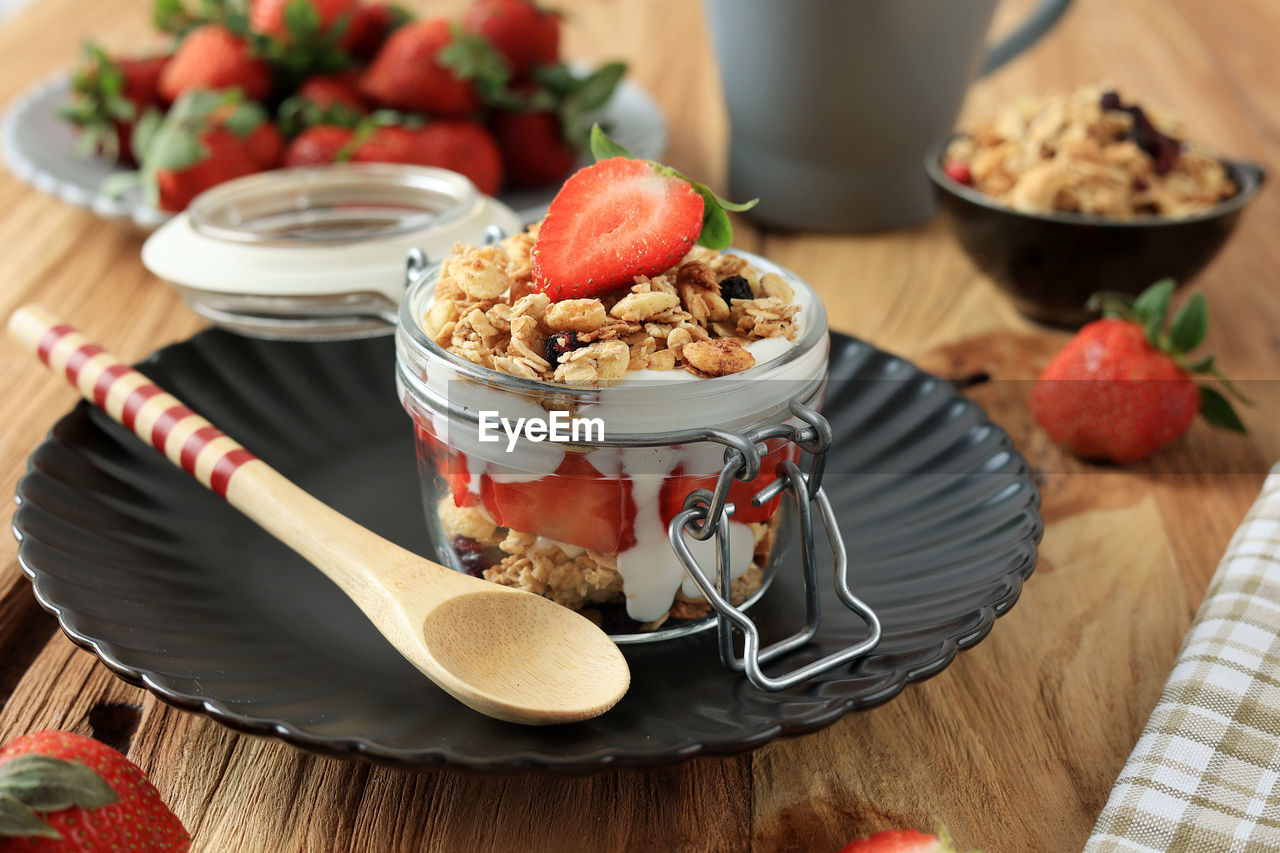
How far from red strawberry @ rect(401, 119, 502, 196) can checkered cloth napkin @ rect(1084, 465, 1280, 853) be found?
975 mm

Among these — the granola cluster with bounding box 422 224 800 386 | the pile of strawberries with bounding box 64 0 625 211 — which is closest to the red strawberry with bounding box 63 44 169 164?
the pile of strawberries with bounding box 64 0 625 211

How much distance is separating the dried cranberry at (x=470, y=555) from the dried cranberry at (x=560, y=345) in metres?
0.15

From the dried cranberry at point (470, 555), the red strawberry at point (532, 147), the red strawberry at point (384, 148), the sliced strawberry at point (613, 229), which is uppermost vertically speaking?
the sliced strawberry at point (613, 229)

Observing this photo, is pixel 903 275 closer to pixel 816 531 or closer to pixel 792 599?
pixel 816 531

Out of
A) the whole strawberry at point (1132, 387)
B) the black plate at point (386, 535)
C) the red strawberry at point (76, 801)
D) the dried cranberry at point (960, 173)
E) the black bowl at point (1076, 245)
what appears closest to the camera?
the red strawberry at point (76, 801)

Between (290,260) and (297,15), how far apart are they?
1.79 ft

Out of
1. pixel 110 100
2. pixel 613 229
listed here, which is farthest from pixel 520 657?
pixel 110 100

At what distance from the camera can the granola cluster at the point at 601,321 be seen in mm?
684

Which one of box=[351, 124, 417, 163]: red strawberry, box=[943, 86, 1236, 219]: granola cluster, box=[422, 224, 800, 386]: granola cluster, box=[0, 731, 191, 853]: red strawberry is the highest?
box=[422, 224, 800, 386]: granola cluster

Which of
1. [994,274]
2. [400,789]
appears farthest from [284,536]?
[994,274]

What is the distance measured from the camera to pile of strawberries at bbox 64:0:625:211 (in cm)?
140

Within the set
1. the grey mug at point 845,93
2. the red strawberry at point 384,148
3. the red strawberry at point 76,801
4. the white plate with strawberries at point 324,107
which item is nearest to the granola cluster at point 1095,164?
the grey mug at point 845,93

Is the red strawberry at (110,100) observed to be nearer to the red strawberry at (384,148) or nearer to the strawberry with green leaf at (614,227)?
the red strawberry at (384,148)

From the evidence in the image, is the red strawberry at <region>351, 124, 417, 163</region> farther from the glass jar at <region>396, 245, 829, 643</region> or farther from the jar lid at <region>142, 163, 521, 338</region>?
the glass jar at <region>396, 245, 829, 643</region>
